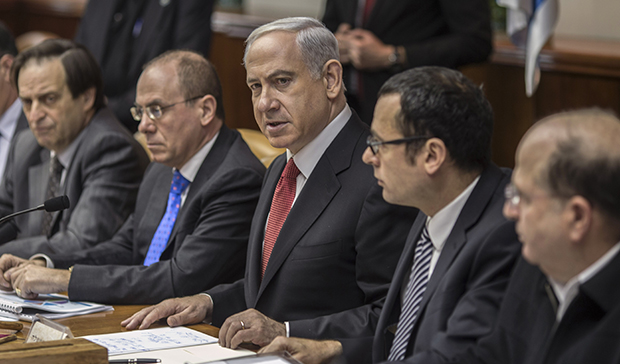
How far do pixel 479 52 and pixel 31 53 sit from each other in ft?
6.62

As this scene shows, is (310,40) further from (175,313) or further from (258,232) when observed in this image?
(175,313)

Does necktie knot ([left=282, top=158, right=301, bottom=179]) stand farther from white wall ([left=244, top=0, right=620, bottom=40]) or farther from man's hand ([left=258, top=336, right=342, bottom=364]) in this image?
white wall ([left=244, top=0, right=620, bottom=40])

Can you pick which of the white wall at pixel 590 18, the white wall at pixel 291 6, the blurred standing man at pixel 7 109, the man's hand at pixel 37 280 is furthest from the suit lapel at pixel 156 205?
the white wall at pixel 291 6

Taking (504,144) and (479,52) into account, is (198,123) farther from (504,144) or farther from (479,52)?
(504,144)

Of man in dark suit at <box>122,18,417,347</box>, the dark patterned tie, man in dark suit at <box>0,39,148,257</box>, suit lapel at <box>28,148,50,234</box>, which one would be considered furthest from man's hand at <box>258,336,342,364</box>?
suit lapel at <box>28,148,50,234</box>

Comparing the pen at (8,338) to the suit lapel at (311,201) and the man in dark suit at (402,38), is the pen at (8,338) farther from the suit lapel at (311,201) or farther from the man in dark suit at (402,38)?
the man in dark suit at (402,38)

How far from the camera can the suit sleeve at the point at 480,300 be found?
1.56m

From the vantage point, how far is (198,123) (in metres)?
2.80

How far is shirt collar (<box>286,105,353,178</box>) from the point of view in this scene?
2.35 meters

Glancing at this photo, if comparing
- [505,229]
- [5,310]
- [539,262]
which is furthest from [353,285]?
[5,310]

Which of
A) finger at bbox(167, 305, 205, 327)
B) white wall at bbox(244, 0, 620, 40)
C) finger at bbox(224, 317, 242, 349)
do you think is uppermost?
finger at bbox(224, 317, 242, 349)

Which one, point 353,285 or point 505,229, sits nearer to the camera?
point 505,229

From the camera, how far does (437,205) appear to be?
180cm

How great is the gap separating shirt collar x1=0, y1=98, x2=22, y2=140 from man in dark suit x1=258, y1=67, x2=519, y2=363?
2.81m
